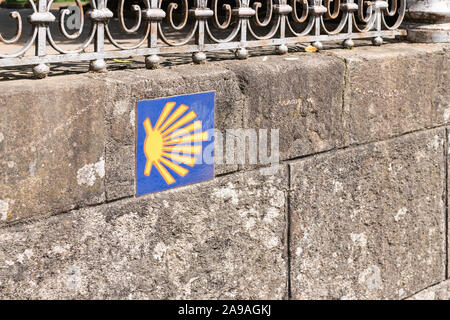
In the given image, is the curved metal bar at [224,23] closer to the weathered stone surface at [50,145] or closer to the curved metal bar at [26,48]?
the weathered stone surface at [50,145]

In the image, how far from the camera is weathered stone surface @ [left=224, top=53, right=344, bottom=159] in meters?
3.36

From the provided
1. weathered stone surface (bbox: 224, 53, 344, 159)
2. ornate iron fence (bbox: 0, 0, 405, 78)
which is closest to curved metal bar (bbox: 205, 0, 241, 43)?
ornate iron fence (bbox: 0, 0, 405, 78)

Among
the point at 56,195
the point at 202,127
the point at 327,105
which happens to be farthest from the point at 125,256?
the point at 327,105

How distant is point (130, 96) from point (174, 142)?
33 cm

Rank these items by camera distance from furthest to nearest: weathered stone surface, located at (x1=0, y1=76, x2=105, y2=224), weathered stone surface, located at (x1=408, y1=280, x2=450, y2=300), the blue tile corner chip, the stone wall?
weathered stone surface, located at (x1=408, y1=280, x2=450, y2=300) → the blue tile corner chip → the stone wall → weathered stone surface, located at (x1=0, y1=76, x2=105, y2=224)

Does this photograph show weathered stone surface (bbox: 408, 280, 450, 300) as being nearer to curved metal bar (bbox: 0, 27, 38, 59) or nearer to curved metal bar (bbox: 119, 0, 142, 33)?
curved metal bar (bbox: 119, 0, 142, 33)

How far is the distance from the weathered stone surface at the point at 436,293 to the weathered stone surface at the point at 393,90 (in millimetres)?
1020

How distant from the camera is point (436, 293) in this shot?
4551mm

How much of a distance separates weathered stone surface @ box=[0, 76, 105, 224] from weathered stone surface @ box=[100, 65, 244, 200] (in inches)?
2.2

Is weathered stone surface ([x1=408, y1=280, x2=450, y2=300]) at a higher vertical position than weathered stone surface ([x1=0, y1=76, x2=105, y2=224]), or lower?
lower

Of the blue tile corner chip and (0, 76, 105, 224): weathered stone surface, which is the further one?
the blue tile corner chip

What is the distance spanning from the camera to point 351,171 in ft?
12.8

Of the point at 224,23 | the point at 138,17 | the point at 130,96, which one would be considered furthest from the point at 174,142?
the point at 224,23

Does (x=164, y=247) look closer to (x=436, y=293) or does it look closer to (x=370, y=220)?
(x=370, y=220)
